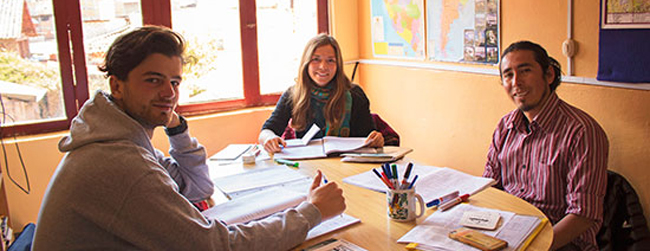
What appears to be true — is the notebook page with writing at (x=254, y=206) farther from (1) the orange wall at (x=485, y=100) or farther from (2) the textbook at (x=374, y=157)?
(1) the orange wall at (x=485, y=100)

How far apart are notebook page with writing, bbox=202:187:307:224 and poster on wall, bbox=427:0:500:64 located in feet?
5.97

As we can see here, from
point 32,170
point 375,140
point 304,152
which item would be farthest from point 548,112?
point 32,170

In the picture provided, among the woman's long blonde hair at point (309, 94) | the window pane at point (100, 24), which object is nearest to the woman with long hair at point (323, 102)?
the woman's long blonde hair at point (309, 94)

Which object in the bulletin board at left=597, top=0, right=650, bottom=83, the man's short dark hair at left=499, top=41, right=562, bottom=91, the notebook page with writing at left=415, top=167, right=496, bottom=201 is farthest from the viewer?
the bulletin board at left=597, top=0, right=650, bottom=83

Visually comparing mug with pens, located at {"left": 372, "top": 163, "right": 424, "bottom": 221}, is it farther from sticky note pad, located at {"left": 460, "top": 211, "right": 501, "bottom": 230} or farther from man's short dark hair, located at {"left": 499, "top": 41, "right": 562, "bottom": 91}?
man's short dark hair, located at {"left": 499, "top": 41, "right": 562, "bottom": 91}

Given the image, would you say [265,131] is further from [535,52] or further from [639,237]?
[639,237]

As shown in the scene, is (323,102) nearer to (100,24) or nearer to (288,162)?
(288,162)

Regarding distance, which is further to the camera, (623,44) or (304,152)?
(304,152)

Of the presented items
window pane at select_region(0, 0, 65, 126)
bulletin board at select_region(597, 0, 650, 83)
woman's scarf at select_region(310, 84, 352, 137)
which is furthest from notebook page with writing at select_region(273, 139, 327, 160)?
window pane at select_region(0, 0, 65, 126)

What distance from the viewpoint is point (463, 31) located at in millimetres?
3139

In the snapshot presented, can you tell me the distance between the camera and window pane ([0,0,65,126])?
3.15 m

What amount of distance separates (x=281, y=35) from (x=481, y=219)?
2.96 metres

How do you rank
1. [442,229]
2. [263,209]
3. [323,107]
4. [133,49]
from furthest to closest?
1. [323,107]
2. [263,209]
3. [442,229]
4. [133,49]

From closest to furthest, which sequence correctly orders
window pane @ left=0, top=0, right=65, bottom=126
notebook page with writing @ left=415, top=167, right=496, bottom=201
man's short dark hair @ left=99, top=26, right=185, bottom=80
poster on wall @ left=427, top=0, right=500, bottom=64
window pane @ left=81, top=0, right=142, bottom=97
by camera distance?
man's short dark hair @ left=99, top=26, right=185, bottom=80, notebook page with writing @ left=415, top=167, right=496, bottom=201, poster on wall @ left=427, top=0, right=500, bottom=64, window pane @ left=0, top=0, right=65, bottom=126, window pane @ left=81, top=0, right=142, bottom=97
